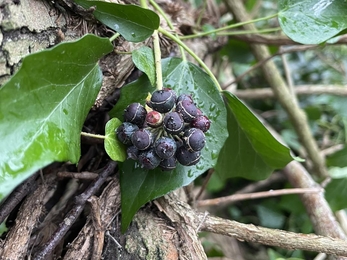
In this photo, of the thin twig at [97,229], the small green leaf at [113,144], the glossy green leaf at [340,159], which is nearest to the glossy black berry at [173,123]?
the small green leaf at [113,144]

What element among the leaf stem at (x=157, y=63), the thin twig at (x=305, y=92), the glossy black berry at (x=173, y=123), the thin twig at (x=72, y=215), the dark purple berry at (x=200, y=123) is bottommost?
the thin twig at (x=305, y=92)

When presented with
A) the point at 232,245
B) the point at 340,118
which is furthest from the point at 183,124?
the point at 340,118

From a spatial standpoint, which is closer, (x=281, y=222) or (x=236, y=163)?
(x=236, y=163)

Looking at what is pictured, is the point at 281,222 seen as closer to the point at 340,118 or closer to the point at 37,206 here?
the point at 340,118

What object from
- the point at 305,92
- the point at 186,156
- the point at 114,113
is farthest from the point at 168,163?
the point at 305,92

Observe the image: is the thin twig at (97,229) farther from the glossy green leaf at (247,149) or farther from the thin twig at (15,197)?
the glossy green leaf at (247,149)

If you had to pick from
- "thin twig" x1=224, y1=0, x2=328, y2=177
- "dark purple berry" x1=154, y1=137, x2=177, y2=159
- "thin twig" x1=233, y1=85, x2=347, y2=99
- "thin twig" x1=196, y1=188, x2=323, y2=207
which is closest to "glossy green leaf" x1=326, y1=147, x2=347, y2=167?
"thin twig" x1=224, y1=0, x2=328, y2=177
